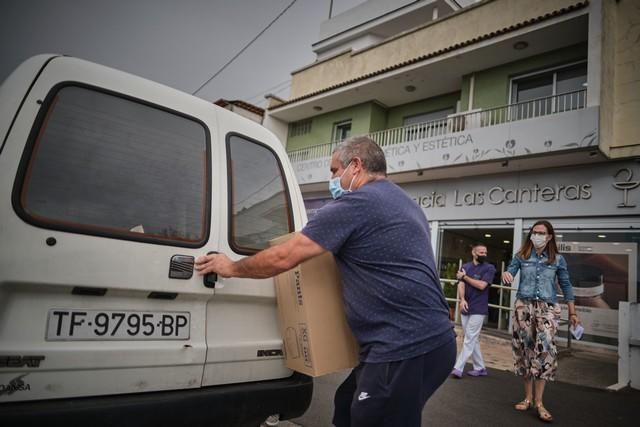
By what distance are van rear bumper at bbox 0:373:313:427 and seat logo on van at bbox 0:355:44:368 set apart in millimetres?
138

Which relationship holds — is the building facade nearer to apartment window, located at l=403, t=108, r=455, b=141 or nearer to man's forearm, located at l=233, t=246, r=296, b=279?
apartment window, located at l=403, t=108, r=455, b=141

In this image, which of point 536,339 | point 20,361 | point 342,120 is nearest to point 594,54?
point 536,339

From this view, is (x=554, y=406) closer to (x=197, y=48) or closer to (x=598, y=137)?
(x=598, y=137)

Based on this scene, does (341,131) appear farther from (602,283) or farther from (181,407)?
(181,407)

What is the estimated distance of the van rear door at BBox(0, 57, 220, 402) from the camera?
4.85 feet

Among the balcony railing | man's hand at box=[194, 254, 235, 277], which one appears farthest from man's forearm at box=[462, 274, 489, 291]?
the balcony railing

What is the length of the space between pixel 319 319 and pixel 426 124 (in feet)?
Answer: 41.5

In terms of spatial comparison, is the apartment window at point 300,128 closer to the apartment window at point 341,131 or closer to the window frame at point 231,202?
the apartment window at point 341,131

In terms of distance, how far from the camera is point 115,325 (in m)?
1.65

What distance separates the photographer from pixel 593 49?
30.6 ft

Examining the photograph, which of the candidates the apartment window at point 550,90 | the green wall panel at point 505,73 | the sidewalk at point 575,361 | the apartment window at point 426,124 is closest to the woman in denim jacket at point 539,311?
the sidewalk at point 575,361

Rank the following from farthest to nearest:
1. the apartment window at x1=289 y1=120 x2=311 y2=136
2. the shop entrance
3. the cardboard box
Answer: the apartment window at x1=289 y1=120 x2=311 y2=136 < the shop entrance < the cardboard box

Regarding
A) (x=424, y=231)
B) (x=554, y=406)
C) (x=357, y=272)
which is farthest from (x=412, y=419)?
(x=554, y=406)

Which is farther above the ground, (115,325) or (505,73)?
(505,73)
